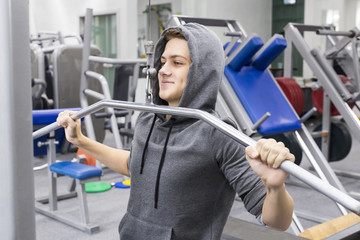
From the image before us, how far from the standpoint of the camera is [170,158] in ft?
3.92

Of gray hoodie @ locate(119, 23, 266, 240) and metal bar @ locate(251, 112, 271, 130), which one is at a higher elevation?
gray hoodie @ locate(119, 23, 266, 240)

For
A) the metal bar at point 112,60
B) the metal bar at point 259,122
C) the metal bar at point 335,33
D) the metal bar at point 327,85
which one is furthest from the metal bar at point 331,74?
the metal bar at point 112,60

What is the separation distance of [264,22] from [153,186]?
9.64 metres

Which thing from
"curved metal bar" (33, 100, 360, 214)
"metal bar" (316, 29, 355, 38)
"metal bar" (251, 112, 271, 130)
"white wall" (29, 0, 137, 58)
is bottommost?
"metal bar" (251, 112, 271, 130)

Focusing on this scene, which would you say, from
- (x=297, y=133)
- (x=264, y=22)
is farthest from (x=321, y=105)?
(x=264, y=22)

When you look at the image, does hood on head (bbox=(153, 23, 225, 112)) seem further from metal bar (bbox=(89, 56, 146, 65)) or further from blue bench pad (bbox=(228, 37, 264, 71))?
metal bar (bbox=(89, 56, 146, 65))

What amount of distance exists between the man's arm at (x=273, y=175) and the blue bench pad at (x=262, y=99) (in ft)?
6.69

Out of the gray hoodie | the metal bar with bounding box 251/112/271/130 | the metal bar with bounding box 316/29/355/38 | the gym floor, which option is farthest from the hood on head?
Result: the metal bar with bounding box 316/29/355/38

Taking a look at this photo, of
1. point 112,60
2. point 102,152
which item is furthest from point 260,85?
point 102,152

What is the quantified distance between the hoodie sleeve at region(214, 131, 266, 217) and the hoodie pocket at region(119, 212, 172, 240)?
0.73 feet

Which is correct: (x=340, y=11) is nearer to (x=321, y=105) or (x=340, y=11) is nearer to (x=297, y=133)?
(x=321, y=105)

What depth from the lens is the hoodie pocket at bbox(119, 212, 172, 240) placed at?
3.91ft

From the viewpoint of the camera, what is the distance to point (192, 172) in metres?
1.17

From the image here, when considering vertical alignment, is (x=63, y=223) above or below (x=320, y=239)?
below
